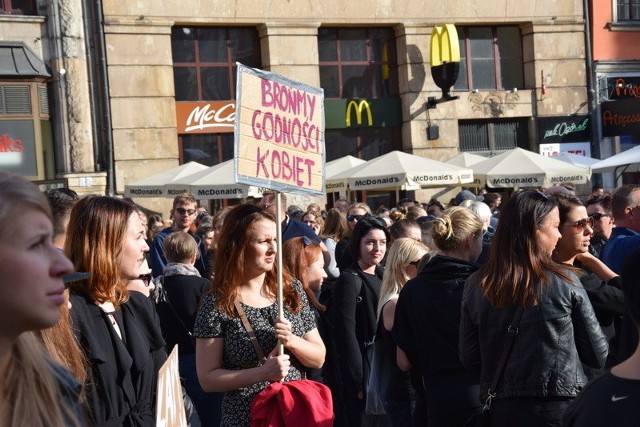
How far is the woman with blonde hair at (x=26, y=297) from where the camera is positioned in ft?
7.75

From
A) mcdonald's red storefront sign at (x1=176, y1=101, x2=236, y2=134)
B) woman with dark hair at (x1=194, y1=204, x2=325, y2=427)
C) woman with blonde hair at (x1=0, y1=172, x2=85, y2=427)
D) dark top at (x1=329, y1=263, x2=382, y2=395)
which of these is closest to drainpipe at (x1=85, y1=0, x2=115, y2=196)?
mcdonald's red storefront sign at (x1=176, y1=101, x2=236, y2=134)

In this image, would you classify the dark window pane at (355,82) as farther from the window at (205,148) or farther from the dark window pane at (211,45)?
the window at (205,148)

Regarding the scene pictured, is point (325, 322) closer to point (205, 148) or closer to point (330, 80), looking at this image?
point (205, 148)

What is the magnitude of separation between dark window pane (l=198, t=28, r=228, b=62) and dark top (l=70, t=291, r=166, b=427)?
65.4ft

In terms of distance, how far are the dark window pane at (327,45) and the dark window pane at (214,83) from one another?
2.38 m

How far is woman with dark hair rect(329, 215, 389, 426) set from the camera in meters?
7.80

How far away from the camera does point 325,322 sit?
301 inches

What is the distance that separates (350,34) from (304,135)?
20.1 m

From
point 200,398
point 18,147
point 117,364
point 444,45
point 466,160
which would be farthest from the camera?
point 444,45

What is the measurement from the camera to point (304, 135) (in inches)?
245

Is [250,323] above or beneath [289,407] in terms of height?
above

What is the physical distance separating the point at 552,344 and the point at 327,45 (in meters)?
21.0

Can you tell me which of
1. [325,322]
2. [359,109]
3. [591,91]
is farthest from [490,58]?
[325,322]

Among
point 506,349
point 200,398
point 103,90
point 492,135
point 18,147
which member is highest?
point 103,90
